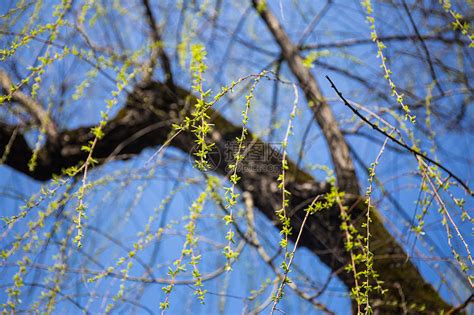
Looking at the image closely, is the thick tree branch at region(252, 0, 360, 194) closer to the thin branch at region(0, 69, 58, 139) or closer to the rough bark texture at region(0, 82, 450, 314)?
the rough bark texture at region(0, 82, 450, 314)

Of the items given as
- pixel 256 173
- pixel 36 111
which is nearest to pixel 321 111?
pixel 256 173

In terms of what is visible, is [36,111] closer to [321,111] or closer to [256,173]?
[256,173]

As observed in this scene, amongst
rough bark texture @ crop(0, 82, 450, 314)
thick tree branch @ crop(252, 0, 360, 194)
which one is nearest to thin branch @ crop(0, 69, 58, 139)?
rough bark texture @ crop(0, 82, 450, 314)

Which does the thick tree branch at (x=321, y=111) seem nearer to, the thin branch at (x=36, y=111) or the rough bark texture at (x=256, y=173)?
the rough bark texture at (x=256, y=173)

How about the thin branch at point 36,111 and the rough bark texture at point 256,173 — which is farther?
the thin branch at point 36,111

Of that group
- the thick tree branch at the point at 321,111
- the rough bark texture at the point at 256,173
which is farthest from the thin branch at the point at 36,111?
the thick tree branch at the point at 321,111

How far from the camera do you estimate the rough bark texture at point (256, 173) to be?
5.21ft

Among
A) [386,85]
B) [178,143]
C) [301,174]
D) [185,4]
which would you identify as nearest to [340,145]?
[301,174]

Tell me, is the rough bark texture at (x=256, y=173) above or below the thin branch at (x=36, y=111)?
below

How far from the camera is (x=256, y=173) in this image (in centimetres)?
181

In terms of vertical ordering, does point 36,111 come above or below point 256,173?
above

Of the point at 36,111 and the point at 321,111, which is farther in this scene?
the point at 36,111

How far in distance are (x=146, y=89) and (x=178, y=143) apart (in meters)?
0.28

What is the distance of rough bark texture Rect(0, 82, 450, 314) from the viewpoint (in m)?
1.59
